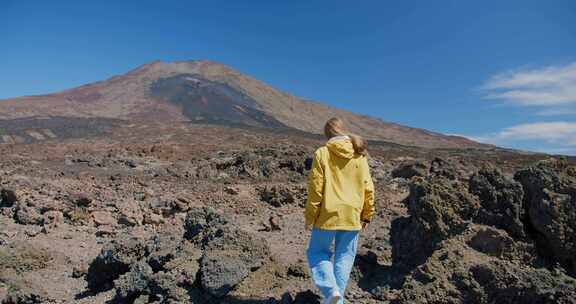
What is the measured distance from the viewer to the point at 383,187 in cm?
1246

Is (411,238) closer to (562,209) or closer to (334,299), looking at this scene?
(562,209)

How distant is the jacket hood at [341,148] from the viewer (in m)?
3.35

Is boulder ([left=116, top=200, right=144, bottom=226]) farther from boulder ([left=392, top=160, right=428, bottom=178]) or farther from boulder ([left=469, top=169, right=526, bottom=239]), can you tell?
boulder ([left=392, top=160, right=428, bottom=178])

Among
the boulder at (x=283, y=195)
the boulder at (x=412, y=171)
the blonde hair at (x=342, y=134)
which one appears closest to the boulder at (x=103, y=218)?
the boulder at (x=283, y=195)

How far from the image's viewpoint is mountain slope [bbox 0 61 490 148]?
48844 mm

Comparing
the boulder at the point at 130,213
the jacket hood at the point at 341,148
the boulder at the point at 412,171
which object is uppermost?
the jacket hood at the point at 341,148

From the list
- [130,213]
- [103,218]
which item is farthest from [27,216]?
[130,213]

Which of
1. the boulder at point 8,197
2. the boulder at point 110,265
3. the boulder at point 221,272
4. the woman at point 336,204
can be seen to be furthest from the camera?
the boulder at point 8,197

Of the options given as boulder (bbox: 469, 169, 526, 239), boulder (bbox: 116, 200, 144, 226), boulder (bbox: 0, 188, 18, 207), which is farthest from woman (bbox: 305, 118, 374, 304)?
boulder (bbox: 0, 188, 18, 207)

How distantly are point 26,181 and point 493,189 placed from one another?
1056 centimetres

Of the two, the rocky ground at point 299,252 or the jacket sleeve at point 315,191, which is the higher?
the jacket sleeve at point 315,191

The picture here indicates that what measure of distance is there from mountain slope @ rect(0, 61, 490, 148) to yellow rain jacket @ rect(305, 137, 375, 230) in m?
40.0

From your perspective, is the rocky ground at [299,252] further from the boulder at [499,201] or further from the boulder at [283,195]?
the boulder at [283,195]

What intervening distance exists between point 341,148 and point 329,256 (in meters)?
0.81
